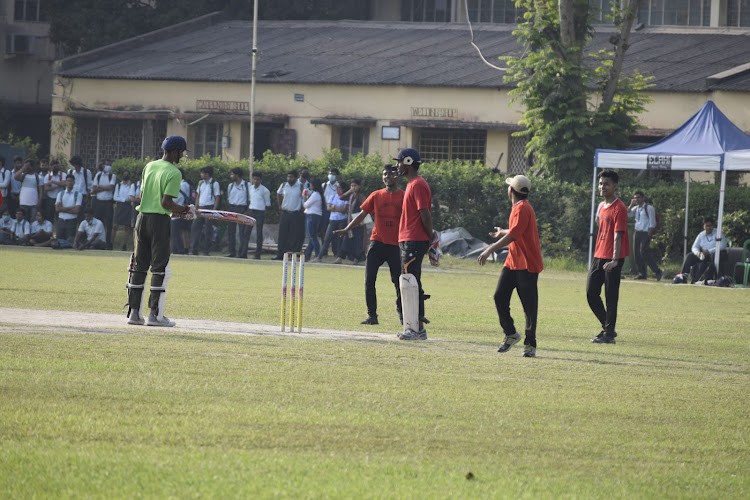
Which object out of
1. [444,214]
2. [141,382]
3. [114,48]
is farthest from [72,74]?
[141,382]

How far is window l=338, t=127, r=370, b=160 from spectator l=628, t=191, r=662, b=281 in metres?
13.5

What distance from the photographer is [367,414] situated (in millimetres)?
9195

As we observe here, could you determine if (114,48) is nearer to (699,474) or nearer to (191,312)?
(191,312)

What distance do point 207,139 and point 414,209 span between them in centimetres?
2996

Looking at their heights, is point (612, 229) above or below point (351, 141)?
below

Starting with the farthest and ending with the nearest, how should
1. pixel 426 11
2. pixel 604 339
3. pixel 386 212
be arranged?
pixel 426 11 → pixel 386 212 → pixel 604 339

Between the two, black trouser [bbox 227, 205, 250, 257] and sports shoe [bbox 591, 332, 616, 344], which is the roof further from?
sports shoe [bbox 591, 332, 616, 344]

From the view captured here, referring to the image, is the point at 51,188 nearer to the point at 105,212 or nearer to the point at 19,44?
the point at 105,212

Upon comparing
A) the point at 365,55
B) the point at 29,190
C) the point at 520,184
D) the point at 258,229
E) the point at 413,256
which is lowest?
the point at 258,229

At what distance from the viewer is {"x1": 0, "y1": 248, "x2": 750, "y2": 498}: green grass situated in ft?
23.7

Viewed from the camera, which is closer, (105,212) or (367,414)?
(367,414)

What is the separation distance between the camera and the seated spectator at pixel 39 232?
33656mm

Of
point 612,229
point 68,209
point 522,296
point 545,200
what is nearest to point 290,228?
point 68,209

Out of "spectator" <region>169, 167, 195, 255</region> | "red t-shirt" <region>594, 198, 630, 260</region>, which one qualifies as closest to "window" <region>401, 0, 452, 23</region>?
"spectator" <region>169, 167, 195, 255</region>
